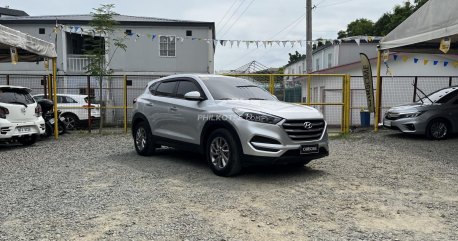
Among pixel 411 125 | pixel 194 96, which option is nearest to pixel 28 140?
pixel 194 96

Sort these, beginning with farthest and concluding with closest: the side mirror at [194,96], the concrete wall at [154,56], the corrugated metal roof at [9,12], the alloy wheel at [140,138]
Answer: the corrugated metal roof at [9,12]
the concrete wall at [154,56]
the alloy wheel at [140,138]
the side mirror at [194,96]

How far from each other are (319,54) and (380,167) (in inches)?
1187

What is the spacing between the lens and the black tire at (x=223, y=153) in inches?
260

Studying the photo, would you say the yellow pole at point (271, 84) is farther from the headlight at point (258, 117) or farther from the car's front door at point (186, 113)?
the headlight at point (258, 117)

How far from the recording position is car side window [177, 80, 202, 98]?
786 cm

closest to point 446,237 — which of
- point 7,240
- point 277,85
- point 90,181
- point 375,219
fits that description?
point 375,219

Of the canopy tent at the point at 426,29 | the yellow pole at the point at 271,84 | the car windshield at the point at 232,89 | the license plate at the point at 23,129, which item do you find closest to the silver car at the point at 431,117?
the canopy tent at the point at 426,29

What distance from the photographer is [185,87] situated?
8.05m

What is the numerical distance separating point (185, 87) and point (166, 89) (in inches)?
27.1

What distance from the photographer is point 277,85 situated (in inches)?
551

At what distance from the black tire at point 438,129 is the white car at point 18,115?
10712mm

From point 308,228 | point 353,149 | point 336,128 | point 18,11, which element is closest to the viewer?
point 308,228

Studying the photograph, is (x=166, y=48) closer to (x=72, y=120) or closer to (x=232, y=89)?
(x=72, y=120)

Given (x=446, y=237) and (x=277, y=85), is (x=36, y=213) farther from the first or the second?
(x=277, y=85)
